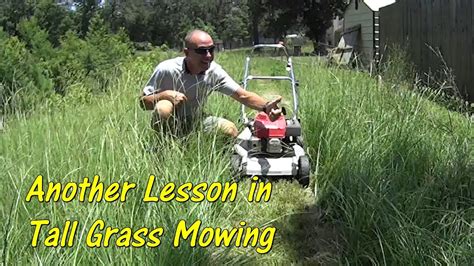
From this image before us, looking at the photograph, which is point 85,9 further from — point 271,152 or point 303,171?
point 303,171

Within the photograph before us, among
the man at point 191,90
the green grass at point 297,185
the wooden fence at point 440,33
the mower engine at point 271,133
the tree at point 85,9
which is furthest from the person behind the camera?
the tree at point 85,9

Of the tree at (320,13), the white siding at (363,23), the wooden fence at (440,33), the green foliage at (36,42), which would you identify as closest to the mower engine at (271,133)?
the wooden fence at (440,33)

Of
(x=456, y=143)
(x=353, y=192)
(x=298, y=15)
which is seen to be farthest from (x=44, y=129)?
(x=298, y=15)

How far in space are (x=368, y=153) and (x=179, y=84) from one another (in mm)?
1563

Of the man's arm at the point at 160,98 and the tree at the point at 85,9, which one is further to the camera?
the tree at the point at 85,9

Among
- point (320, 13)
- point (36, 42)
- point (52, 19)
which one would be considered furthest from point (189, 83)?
point (320, 13)

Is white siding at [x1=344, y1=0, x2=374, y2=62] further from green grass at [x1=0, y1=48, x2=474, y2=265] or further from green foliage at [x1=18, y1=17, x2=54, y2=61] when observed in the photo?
green grass at [x1=0, y1=48, x2=474, y2=265]

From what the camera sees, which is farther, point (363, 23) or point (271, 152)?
point (363, 23)

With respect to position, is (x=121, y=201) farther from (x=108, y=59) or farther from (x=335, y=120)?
(x=108, y=59)

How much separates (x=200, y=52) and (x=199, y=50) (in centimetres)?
2

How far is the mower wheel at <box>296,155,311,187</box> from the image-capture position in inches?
134

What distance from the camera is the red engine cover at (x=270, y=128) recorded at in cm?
360

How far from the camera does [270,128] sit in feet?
11.8

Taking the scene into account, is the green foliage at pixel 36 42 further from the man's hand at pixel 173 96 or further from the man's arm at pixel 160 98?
the man's hand at pixel 173 96
